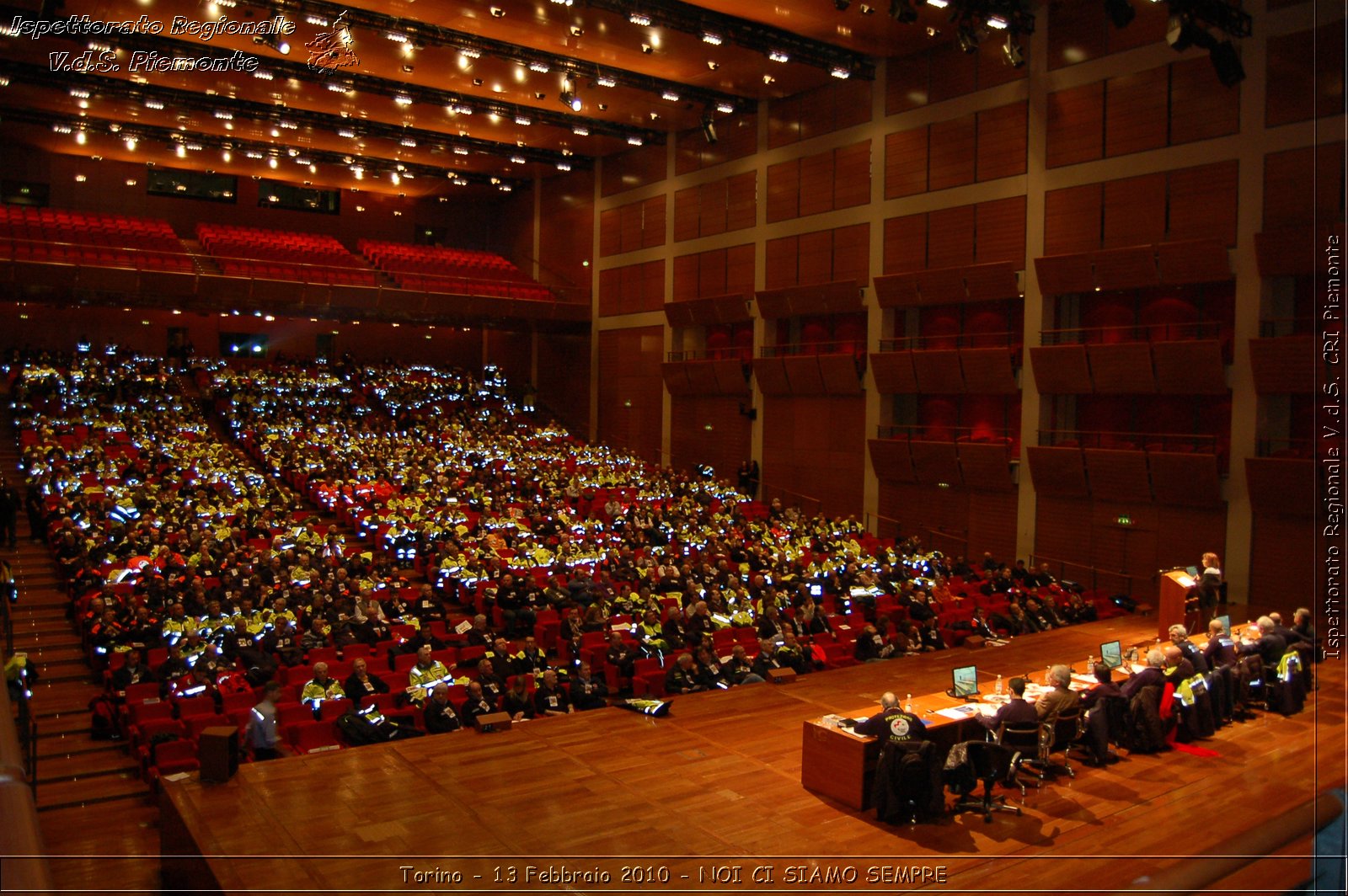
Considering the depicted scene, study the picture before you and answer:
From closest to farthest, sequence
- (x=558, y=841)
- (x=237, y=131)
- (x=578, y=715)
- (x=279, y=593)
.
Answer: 1. (x=558, y=841)
2. (x=578, y=715)
3. (x=279, y=593)
4. (x=237, y=131)

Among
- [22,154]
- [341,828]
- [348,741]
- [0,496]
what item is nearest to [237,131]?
[22,154]

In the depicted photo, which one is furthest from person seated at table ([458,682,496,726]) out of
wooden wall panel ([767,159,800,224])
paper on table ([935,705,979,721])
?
wooden wall panel ([767,159,800,224])

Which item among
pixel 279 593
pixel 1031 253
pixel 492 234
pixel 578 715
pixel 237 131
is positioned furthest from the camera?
pixel 492 234

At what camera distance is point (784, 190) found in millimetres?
20641

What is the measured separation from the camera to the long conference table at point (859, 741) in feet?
21.0

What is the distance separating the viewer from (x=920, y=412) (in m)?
18.8

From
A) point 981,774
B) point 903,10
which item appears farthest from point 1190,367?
point 981,774

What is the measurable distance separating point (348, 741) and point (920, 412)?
1352cm

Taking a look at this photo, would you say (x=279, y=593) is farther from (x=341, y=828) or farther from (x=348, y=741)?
(x=341, y=828)

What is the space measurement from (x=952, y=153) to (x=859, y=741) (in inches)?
538

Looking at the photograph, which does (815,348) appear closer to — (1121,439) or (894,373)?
(894,373)

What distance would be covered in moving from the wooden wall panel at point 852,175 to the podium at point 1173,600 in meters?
10.0

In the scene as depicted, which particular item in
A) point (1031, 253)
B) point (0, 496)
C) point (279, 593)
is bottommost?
point (279, 593)

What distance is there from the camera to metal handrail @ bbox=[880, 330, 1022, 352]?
16.9 m
